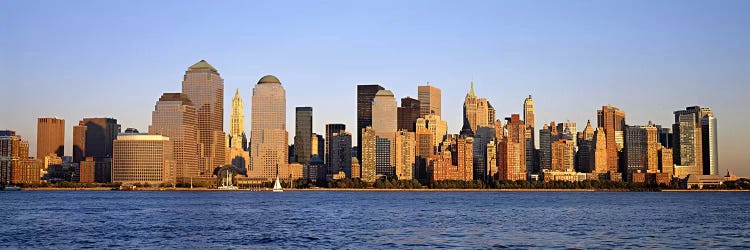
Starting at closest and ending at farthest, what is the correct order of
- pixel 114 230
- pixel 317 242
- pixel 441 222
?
pixel 317 242, pixel 114 230, pixel 441 222

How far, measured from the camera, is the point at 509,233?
6912 centimetres

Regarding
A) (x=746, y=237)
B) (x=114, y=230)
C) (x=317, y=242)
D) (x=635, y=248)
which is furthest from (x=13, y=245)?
(x=746, y=237)

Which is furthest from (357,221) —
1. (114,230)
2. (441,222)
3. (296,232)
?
(114,230)

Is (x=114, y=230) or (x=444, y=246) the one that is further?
(x=114, y=230)

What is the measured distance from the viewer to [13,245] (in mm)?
58719

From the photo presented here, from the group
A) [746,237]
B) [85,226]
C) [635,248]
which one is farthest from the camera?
[85,226]

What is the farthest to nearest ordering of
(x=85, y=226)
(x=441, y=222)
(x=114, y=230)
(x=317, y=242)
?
1. (x=441, y=222)
2. (x=85, y=226)
3. (x=114, y=230)
4. (x=317, y=242)

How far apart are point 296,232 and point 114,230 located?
47.0 feet

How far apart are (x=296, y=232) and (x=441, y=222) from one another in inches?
698

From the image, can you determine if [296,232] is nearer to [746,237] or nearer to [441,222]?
[441,222]

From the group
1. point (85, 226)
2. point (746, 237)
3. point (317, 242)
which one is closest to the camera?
point (317, 242)

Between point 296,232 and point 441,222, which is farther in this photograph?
point 441,222

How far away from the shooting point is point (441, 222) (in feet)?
274

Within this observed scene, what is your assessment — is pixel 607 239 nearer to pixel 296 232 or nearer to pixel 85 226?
pixel 296 232
